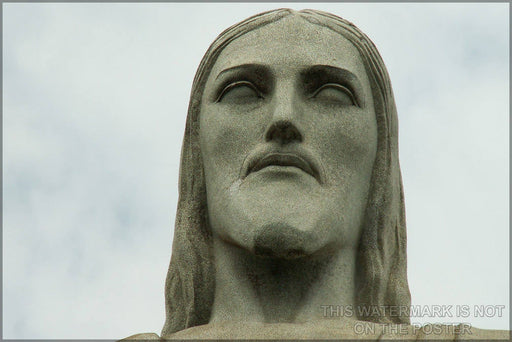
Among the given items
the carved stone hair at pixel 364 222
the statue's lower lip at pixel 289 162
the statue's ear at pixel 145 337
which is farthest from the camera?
the carved stone hair at pixel 364 222

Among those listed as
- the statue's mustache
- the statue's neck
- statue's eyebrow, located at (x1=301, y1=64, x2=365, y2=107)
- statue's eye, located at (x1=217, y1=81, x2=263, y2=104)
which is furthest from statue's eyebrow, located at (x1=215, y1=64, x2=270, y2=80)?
the statue's neck

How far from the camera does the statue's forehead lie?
13.6 metres

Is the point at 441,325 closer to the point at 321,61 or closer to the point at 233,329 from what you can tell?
the point at 233,329

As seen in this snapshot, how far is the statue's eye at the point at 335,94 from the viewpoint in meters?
13.5

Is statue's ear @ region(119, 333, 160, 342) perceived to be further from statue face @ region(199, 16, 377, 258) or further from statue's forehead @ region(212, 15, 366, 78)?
statue's forehead @ region(212, 15, 366, 78)

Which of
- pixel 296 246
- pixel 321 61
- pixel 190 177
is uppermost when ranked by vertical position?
pixel 321 61

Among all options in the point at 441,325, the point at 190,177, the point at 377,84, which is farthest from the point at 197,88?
the point at 441,325

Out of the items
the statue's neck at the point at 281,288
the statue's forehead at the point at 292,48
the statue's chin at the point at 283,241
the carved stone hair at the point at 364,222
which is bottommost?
the statue's neck at the point at 281,288

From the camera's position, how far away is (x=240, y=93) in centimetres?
1359

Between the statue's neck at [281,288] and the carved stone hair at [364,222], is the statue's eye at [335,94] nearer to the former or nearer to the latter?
the carved stone hair at [364,222]

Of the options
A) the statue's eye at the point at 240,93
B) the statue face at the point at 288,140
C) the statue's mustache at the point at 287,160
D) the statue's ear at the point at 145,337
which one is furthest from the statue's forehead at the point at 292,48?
the statue's ear at the point at 145,337

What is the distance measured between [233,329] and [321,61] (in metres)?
2.87

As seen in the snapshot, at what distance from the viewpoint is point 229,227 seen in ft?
42.6

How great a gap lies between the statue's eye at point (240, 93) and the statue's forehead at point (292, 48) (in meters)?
0.22
